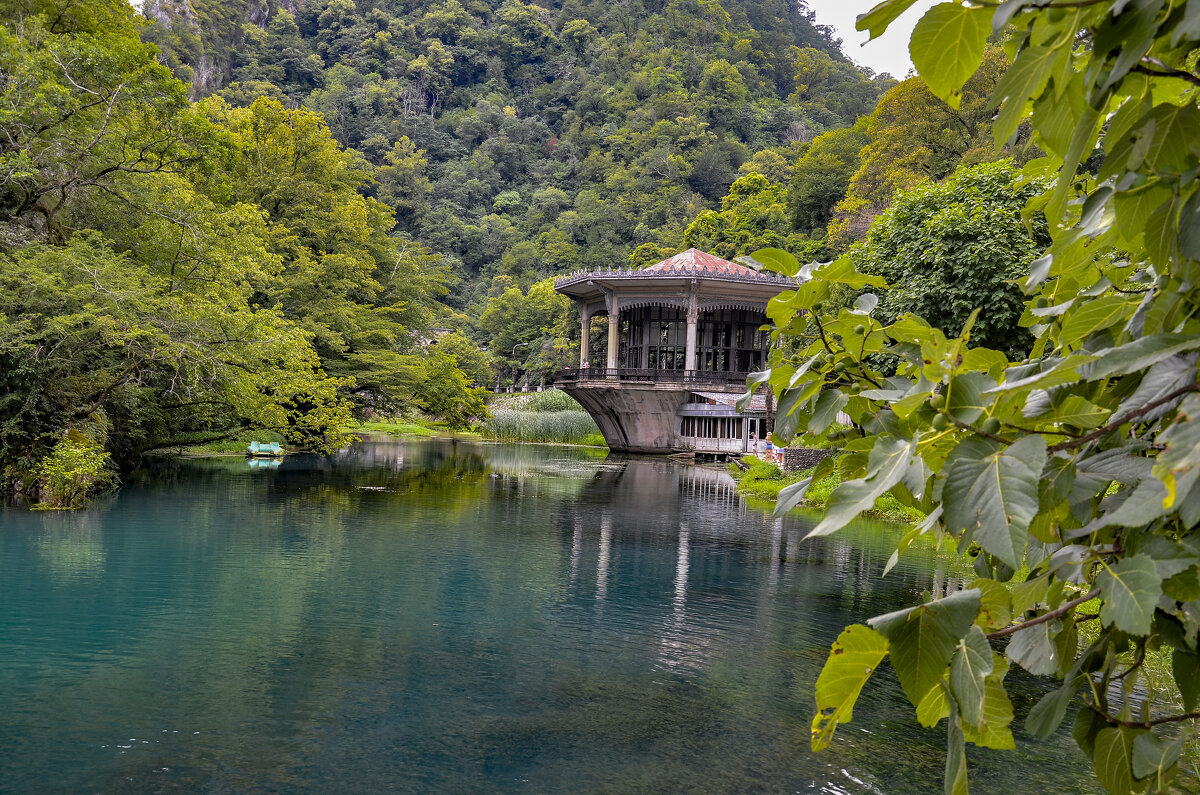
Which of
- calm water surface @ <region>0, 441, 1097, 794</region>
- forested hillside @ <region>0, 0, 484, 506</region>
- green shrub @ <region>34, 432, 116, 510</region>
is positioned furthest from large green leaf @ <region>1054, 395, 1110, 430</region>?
green shrub @ <region>34, 432, 116, 510</region>

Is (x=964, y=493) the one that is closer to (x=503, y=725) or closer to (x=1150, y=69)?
(x=1150, y=69)

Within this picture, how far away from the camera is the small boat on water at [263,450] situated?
26.9m

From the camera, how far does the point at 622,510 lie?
16.8 meters

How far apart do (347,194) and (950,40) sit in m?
31.0

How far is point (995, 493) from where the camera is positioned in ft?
3.20

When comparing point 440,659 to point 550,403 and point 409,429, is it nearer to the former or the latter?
point 550,403

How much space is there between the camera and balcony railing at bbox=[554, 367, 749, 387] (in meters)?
34.7

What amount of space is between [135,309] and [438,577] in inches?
338

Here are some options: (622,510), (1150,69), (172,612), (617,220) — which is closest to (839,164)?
(617,220)

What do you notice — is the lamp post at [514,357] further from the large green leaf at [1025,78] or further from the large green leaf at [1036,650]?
the large green leaf at [1025,78]

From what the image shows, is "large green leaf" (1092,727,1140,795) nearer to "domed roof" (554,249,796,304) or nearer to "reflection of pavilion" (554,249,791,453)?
"reflection of pavilion" (554,249,791,453)

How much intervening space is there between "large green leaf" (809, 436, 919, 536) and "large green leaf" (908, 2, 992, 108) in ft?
1.43

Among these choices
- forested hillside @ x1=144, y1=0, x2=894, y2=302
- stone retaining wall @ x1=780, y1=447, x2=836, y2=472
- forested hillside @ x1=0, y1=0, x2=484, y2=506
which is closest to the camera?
forested hillside @ x1=0, y1=0, x2=484, y2=506

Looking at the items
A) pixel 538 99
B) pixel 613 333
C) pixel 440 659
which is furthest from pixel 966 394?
pixel 538 99
